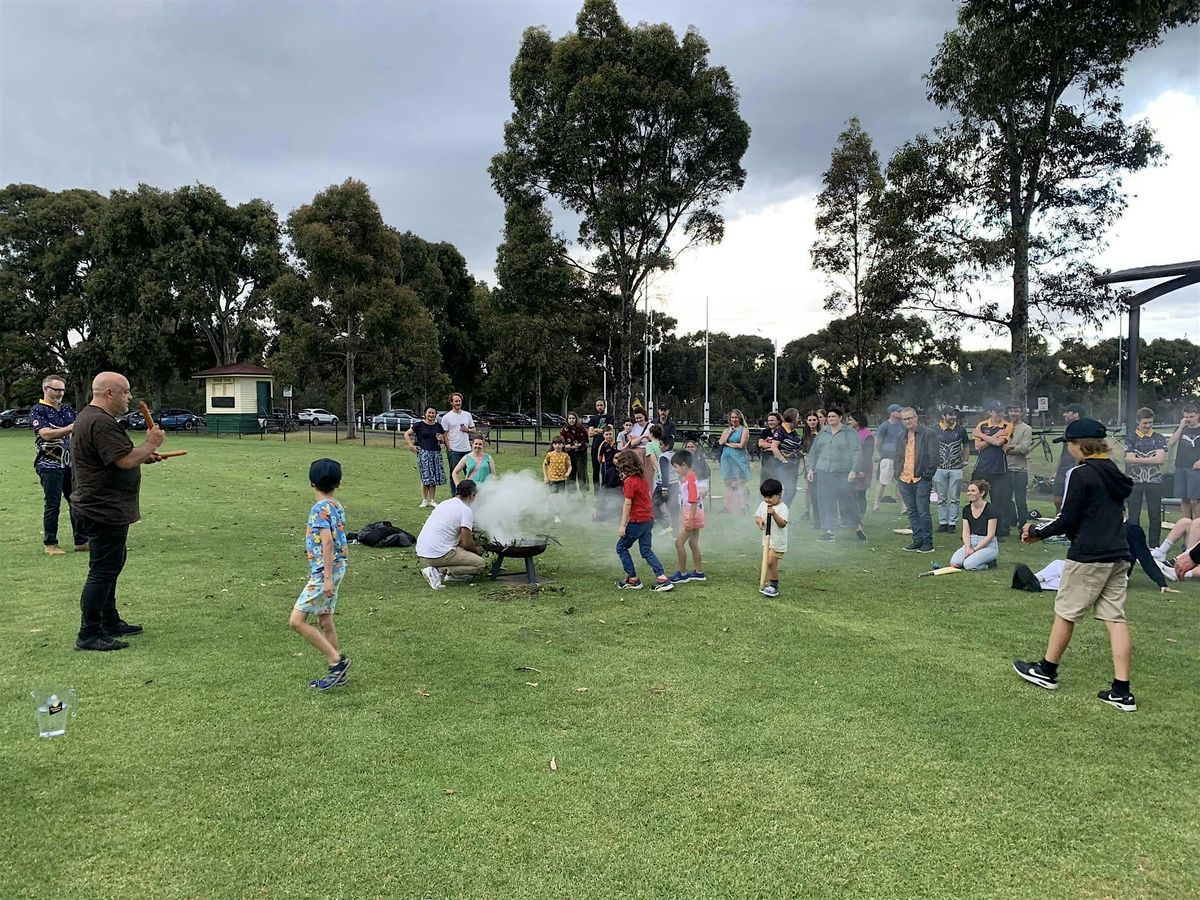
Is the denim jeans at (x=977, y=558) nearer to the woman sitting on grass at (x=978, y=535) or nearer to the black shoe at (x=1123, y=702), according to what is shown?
the woman sitting on grass at (x=978, y=535)

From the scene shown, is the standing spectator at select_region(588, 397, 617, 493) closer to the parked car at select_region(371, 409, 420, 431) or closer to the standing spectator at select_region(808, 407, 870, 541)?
the standing spectator at select_region(808, 407, 870, 541)

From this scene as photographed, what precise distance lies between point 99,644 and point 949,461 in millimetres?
9556

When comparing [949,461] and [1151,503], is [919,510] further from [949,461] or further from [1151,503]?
[1151,503]

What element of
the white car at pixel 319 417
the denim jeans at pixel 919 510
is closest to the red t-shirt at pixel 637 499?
the denim jeans at pixel 919 510

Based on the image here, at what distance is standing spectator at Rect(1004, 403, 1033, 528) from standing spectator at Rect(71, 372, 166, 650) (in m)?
9.57

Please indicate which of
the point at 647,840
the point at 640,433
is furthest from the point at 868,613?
the point at 640,433

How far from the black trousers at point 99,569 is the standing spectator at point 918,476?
8.48m

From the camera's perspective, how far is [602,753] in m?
3.79

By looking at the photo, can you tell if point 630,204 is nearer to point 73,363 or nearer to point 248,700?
point 248,700

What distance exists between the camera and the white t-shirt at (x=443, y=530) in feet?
23.9

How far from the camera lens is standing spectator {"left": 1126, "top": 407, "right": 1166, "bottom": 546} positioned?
8.23 meters

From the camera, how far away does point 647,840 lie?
120 inches

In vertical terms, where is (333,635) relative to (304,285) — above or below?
below

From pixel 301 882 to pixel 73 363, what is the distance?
49.6 m
